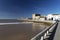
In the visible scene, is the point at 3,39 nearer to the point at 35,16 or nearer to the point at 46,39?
the point at 46,39

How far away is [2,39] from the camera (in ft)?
51.6

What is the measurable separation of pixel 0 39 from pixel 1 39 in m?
0.12

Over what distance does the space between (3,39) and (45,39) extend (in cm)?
1073

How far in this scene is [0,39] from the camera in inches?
617

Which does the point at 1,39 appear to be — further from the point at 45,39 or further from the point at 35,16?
the point at 35,16

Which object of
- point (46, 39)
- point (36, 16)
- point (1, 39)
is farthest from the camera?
point (36, 16)

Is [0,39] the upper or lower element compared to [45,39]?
lower

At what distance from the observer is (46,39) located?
18.9 feet

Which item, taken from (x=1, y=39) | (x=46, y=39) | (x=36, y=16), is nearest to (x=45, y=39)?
(x=46, y=39)

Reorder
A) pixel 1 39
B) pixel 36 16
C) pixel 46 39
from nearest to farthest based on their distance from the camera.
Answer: pixel 46 39 → pixel 1 39 → pixel 36 16

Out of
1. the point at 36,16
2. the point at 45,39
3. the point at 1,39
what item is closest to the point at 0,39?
the point at 1,39

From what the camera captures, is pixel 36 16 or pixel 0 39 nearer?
pixel 0 39

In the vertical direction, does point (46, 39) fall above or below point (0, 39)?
above

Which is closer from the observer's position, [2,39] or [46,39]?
[46,39]
